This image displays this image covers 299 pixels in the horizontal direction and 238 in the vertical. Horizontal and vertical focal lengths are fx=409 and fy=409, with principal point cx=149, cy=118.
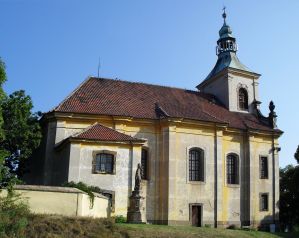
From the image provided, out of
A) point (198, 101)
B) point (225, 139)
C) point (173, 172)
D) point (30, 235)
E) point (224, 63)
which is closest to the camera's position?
point (30, 235)

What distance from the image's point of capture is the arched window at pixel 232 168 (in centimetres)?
3462

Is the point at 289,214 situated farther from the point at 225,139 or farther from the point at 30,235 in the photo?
the point at 30,235

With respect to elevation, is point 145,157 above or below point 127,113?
below

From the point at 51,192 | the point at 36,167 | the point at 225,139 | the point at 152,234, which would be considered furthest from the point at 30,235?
the point at 225,139

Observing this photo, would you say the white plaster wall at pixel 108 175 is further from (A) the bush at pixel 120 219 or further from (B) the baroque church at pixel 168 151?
(A) the bush at pixel 120 219

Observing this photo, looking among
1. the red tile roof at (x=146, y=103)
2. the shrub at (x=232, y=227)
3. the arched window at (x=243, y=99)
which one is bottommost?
the shrub at (x=232, y=227)

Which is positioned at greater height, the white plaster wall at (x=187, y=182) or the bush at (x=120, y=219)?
the white plaster wall at (x=187, y=182)

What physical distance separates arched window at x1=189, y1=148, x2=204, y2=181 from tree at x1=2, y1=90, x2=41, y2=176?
11917 mm

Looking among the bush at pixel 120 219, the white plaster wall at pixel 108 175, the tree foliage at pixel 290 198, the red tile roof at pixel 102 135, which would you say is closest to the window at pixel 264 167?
the tree foliage at pixel 290 198

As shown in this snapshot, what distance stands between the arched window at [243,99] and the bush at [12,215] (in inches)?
991

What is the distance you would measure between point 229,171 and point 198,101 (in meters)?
6.95

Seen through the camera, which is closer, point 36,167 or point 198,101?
point 36,167

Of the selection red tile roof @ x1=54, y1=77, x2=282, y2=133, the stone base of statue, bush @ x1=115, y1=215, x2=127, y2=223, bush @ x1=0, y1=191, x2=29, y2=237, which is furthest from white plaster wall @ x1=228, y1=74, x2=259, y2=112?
bush @ x1=0, y1=191, x2=29, y2=237

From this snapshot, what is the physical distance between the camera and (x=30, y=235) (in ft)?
60.2
